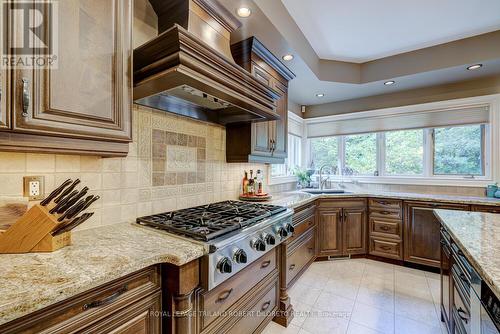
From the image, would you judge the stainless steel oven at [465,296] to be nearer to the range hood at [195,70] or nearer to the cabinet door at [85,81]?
the range hood at [195,70]

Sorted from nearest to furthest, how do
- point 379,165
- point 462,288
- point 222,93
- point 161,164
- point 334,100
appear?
point 462,288 < point 222,93 < point 161,164 < point 379,165 < point 334,100

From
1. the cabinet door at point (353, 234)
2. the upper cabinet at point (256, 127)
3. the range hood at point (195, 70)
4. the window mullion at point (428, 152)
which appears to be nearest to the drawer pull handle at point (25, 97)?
the range hood at point (195, 70)

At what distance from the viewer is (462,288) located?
125cm

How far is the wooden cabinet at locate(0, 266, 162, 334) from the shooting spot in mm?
690

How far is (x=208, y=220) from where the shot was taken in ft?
4.80

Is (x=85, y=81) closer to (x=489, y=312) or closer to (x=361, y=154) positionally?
(x=489, y=312)

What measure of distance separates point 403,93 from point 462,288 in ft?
9.77

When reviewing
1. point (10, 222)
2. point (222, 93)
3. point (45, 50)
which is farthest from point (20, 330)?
point (222, 93)

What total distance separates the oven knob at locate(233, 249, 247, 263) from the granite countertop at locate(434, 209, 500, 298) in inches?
41.1

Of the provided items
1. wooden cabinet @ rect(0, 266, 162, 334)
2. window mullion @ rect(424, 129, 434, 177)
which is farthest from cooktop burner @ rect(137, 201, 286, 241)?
window mullion @ rect(424, 129, 434, 177)

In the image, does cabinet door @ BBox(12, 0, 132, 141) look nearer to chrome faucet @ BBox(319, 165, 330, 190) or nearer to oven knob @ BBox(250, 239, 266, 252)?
oven knob @ BBox(250, 239, 266, 252)

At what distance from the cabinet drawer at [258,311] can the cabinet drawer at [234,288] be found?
0.13 metres

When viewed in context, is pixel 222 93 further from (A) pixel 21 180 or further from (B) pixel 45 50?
(A) pixel 21 180

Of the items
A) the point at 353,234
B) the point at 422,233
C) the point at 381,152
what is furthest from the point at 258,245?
the point at 381,152
